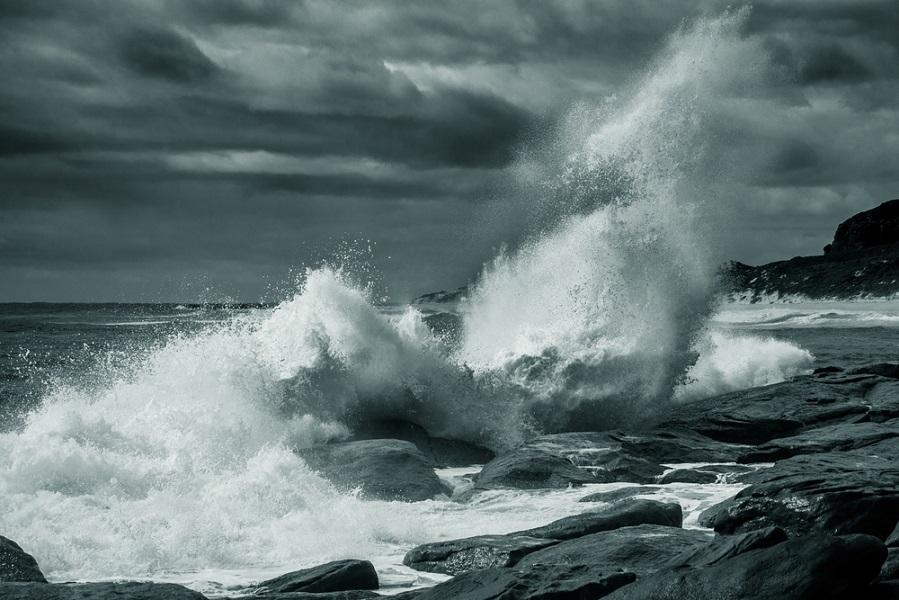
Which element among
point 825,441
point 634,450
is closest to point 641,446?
point 634,450

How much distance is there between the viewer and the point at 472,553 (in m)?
8.23

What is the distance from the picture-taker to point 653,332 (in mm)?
18188

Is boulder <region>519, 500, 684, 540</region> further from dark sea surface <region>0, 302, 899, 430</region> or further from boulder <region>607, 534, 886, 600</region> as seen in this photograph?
dark sea surface <region>0, 302, 899, 430</region>

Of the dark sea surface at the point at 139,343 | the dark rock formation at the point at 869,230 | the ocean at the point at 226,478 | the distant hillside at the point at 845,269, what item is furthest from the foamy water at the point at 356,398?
the dark rock formation at the point at 869,230

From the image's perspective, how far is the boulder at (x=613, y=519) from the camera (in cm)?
847

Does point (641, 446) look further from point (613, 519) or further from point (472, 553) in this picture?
point (472, 553)

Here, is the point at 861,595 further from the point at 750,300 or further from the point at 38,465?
the point at 750,300

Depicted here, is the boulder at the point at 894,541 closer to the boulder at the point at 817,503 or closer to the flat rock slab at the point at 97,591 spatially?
the boulder at the point at 817,503

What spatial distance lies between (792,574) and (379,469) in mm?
6996

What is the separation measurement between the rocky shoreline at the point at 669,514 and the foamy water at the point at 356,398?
56 cm

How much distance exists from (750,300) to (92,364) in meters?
52.8

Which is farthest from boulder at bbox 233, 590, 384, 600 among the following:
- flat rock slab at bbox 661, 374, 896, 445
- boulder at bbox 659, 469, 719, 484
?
flat rock slab at bbox 661, 374, 896, 445

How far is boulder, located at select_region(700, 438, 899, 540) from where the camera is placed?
765 cm

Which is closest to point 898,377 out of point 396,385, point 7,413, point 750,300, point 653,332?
point 653,332
